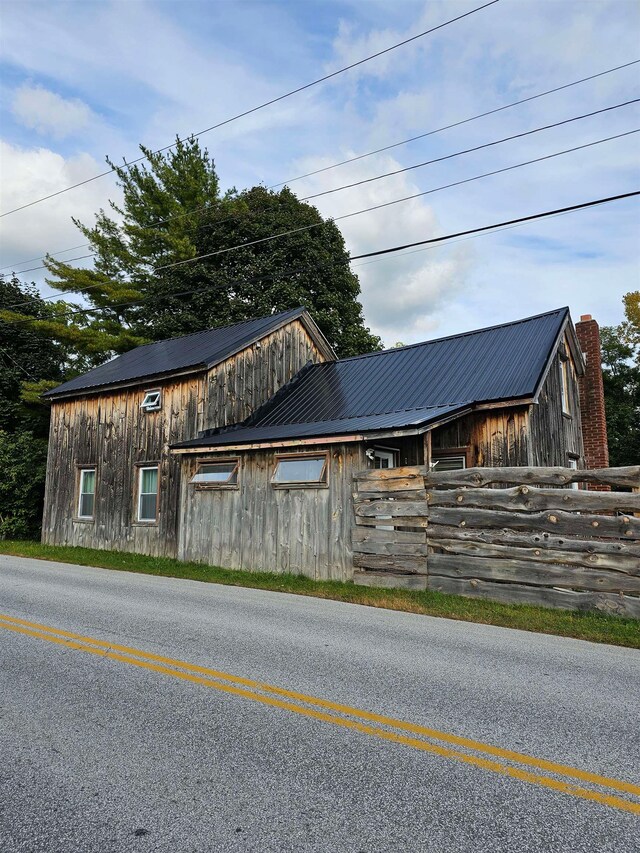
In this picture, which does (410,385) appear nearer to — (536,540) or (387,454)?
(387,454)

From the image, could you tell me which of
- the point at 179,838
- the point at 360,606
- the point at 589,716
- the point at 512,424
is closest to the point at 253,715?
the point at 179,838

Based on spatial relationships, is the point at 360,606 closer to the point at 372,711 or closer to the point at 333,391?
the point at 372,711

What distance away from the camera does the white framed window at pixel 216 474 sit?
14.0 metres

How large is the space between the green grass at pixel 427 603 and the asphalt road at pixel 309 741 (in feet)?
2.17

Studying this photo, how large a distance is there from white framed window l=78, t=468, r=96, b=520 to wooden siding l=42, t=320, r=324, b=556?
0.75 ft

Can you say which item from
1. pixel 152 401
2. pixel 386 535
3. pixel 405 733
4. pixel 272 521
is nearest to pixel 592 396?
pixel 386 535

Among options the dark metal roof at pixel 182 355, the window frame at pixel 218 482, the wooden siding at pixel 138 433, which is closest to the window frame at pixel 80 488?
the wooden siding at pixel 138 433

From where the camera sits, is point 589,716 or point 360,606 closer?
point 589,716

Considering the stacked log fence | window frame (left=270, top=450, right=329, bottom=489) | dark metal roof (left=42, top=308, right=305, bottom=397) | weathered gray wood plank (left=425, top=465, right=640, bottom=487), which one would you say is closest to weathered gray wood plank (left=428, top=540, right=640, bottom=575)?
the stacked log fence

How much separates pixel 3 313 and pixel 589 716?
30834 millimetres

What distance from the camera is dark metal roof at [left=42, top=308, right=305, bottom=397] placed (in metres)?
17.8

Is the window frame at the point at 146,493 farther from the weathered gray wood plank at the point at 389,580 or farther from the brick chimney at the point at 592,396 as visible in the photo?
the brick chimney at the point at 592,396

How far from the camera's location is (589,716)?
4523 millimetres

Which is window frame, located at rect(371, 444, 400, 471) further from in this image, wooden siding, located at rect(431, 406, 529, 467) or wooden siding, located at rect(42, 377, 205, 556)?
wooden siding, located at rect(42, 377, 205, 556)
